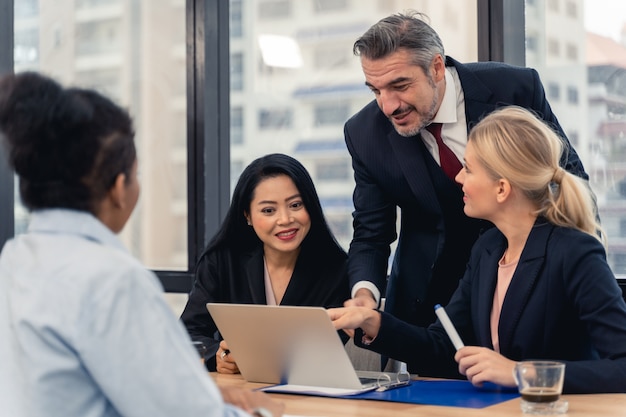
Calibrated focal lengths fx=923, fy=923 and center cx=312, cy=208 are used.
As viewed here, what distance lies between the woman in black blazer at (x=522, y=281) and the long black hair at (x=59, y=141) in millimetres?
1157

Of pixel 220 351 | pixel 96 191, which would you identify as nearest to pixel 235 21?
pixel 220 351

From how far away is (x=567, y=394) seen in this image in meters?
2.08

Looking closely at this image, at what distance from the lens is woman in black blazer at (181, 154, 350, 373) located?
303 centimetres

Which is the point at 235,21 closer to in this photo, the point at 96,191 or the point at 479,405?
the point at 479,405

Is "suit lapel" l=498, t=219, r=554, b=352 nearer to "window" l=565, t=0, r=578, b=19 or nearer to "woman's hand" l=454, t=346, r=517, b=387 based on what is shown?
"woman's hand" l=454, t=346, r=517, b=387

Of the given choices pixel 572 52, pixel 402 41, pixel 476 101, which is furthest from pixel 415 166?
pixel 572 52

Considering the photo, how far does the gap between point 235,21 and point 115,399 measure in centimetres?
349

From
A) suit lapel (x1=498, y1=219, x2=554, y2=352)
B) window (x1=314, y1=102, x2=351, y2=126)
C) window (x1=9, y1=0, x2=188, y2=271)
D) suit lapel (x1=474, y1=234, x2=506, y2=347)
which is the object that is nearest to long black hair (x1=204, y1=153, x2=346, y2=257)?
suit lapel (x1=474, y1=234, x2=506, y2=347)

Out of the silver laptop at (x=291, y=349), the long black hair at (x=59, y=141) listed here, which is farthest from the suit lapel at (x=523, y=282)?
the long black hair at (x=59, y=141)

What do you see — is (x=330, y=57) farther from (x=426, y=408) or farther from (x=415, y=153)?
(x=426, y=408)

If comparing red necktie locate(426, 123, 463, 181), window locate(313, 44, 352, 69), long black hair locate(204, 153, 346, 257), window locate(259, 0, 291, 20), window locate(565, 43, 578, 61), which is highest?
window locate(259, 0, 291, 20)

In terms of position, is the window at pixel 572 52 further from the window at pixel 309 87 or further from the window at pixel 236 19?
the window at pixel 236 19

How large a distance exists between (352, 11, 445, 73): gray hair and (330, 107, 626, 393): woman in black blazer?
35 centimetres

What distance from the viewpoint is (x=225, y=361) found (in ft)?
8.61
